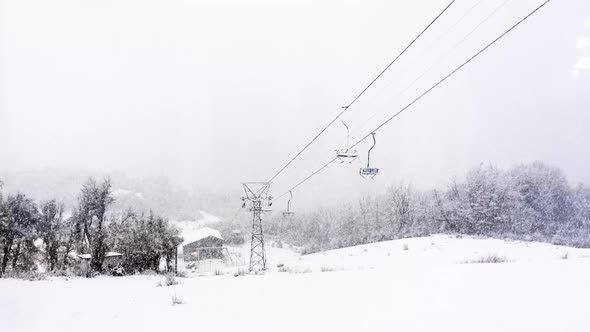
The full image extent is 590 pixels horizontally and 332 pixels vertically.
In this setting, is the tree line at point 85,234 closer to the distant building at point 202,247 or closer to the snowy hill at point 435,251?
the snowy hill at point 435,251

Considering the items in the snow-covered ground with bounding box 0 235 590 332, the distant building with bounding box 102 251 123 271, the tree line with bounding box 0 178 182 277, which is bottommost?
the snow-covered ground with bounding box 0 235 590 332

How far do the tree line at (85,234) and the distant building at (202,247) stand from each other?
35145 millimetres

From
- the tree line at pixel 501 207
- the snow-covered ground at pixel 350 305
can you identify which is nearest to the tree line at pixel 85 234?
the snow-covered ground at pixel 350 305

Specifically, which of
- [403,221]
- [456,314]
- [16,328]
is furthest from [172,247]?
[403,221]

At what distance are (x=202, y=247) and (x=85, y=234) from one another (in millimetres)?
39733

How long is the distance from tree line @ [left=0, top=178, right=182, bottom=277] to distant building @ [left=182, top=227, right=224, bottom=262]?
35145mm

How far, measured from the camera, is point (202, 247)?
83.0m

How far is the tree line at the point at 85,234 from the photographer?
3941cm

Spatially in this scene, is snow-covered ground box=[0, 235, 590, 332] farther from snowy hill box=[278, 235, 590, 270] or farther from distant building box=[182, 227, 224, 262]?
distant building box=[182, 227, 224, 262]

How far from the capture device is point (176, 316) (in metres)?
8.25

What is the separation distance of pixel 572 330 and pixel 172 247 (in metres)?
41.4

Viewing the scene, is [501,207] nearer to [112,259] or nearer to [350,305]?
[112,259]

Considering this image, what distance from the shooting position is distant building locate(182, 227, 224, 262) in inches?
3228

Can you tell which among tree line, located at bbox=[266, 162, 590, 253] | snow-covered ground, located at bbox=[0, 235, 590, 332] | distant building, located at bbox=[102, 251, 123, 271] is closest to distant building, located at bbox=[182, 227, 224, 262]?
tree line, located at bbox=[266, 162, 590, 253]
